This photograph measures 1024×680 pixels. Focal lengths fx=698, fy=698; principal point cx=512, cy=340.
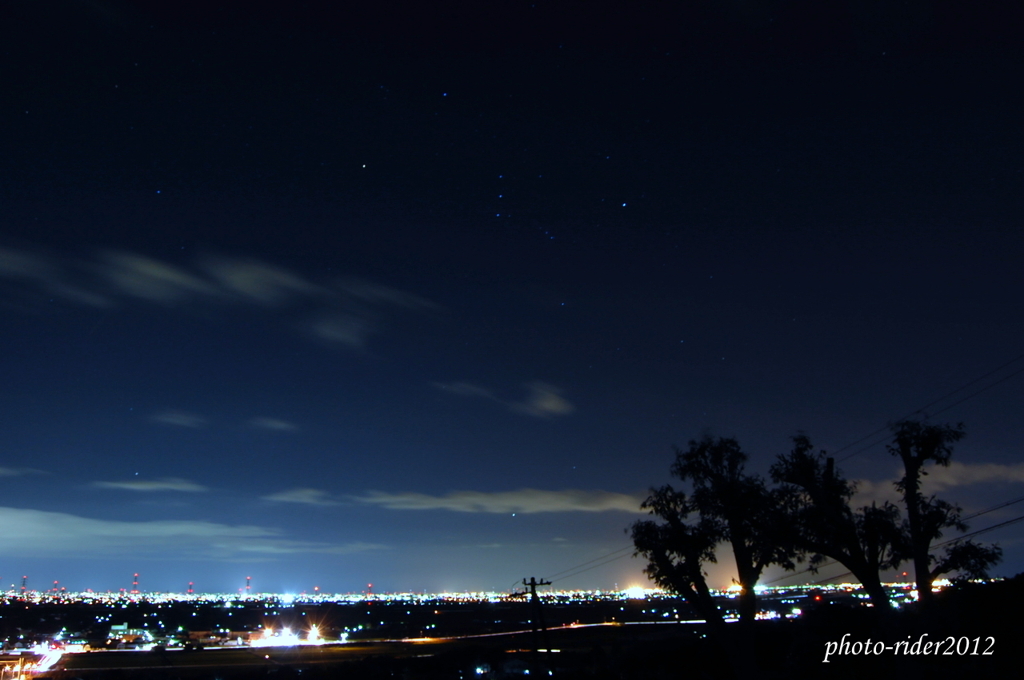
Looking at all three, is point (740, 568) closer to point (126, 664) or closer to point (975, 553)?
point (975, 553)

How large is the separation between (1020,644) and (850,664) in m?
6.72

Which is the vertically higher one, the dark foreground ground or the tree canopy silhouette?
the tree canopy silhouette

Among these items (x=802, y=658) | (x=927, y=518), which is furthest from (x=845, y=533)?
(x=802, y=658)

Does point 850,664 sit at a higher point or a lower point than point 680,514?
lower

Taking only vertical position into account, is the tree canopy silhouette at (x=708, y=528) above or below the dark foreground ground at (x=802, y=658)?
above

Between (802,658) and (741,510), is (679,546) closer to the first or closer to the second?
(741,510)

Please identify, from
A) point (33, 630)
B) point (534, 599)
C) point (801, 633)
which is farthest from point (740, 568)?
point (33, 630)

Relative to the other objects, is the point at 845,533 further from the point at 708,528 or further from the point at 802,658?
the point at 802,658

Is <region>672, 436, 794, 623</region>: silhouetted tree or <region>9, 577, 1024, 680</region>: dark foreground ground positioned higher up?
<region>672, 436, 794, 623</region>: silhouetted tree

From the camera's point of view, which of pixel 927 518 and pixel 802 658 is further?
pixel 802 658

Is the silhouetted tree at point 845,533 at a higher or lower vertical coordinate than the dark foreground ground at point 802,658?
higher

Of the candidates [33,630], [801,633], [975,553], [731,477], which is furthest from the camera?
[33,630]

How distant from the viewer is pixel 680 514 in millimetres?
28562

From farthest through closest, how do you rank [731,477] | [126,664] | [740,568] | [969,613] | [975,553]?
[126,664] → [969,613] → [731,477] → [740,568] → [975,553]
